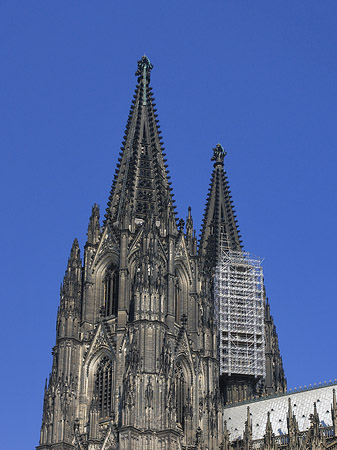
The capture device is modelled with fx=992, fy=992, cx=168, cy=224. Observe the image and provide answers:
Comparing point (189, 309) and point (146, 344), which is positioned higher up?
point (189, 309)

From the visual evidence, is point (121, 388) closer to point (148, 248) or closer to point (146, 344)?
point (146, 344)

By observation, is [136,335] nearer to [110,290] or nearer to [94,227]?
[110,290]

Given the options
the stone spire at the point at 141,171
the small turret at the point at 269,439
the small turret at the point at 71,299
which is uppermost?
the stone spire at the point at 141,171

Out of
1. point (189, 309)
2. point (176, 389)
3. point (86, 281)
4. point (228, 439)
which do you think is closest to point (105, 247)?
point (86, 281)

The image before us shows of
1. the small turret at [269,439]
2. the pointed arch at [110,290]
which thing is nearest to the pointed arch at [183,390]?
the small turret at [269,439]

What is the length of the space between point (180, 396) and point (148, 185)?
1630 centimetres

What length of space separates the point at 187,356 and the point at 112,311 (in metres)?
5.73

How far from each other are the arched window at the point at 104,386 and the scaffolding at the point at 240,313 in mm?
12822

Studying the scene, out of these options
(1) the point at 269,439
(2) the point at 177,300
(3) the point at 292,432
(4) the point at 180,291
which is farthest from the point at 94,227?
(3) the point at 292,432

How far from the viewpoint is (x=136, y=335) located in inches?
2406

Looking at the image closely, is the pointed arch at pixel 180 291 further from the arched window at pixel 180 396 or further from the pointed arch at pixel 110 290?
the pointed arch at pixel 110 290

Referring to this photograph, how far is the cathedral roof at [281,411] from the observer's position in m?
63.2

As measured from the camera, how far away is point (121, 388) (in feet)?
199

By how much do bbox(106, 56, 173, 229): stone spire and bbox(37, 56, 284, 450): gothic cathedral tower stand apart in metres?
0.10
